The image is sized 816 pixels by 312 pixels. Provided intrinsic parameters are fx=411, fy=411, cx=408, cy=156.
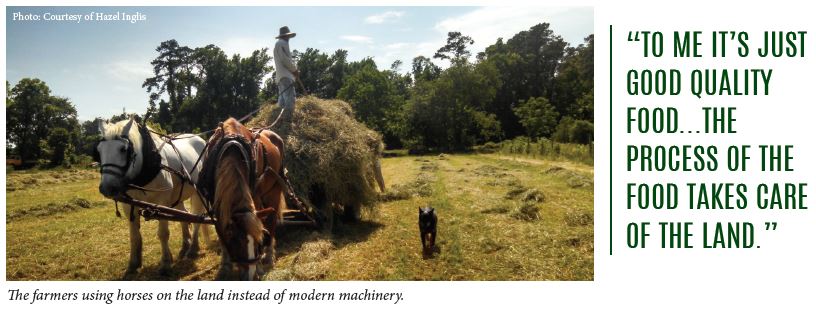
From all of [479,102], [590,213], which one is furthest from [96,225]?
[479,102]

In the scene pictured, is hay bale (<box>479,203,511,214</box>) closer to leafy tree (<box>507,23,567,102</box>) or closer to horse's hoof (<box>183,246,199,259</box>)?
horse's hoof (<box>183,246,199,259</box>)

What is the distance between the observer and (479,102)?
46.5m

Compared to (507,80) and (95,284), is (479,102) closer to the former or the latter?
(507,80)

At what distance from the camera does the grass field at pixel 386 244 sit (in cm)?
607

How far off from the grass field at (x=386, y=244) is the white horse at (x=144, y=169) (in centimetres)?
49

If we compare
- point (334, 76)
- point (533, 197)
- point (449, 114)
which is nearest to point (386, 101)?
point (449, 114)

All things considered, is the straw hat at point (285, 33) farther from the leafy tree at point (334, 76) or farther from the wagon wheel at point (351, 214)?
the leafy tree at point (334, 76)

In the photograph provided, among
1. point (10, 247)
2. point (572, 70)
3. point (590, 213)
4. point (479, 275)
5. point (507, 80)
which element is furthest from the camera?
point (507, 80)

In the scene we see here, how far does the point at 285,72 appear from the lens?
8.34 m

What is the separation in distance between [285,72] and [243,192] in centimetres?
470

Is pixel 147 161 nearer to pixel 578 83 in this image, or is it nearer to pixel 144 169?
pixel 144 169

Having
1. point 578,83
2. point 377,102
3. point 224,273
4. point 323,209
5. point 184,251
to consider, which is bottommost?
point 184,251
